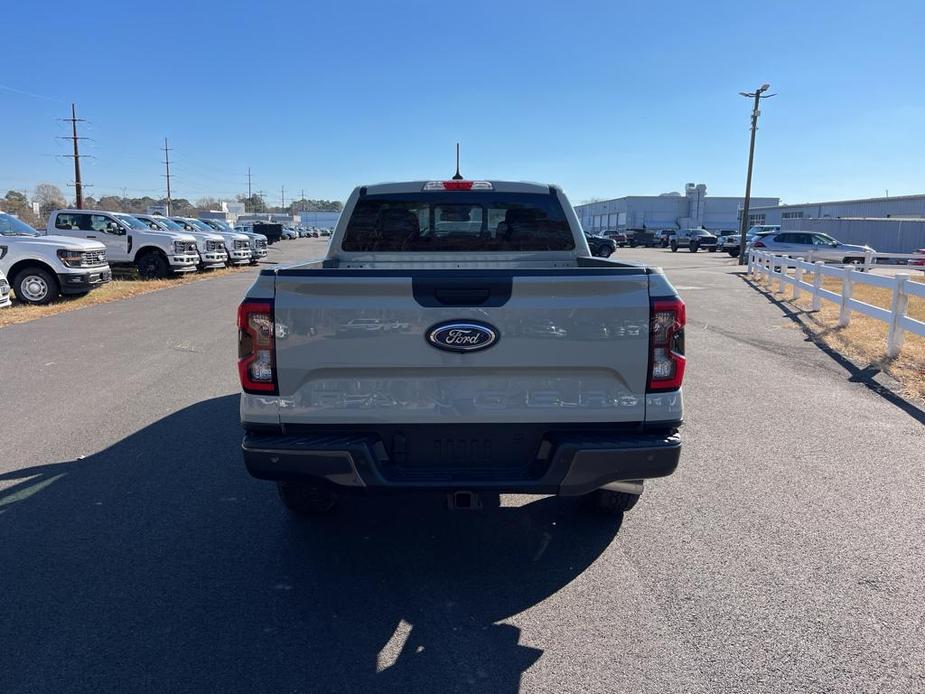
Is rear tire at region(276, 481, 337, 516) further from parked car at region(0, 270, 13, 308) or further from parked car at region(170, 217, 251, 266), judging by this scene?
parked car at region(170, 217, 251, 266)

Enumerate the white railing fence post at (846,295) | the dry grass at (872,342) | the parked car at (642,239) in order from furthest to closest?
1. the parked car at (642,239)
2. the white railing fence post at (846,295)
3. the dry grass at (872,342)

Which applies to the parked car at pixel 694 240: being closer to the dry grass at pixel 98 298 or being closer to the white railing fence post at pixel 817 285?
the dry grass at pixel 98 298

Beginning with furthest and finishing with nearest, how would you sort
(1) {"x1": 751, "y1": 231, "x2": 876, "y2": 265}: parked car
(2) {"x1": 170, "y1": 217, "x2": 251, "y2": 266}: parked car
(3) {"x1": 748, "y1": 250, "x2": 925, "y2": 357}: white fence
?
(1) {"x1": 751, "y1": 231, "x2": 876, "y2": 265}: parked car → (2) {"x1": 170, "y1": 217, "x2": 251, "y2": 266}: parked car → (3) {"x1": 748, "y1": 250, "x2": 925, "y2": 357}: white fence

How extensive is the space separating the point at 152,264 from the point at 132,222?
1.61m

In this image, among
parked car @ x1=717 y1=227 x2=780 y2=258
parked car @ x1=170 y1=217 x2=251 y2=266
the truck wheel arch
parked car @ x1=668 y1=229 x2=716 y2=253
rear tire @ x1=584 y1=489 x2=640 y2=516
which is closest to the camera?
rear tire @ x1=584 y1=489 x2=640 y2=516

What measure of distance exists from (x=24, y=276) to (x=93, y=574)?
13.4m

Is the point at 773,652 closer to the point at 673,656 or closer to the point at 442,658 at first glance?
the point at 673,656

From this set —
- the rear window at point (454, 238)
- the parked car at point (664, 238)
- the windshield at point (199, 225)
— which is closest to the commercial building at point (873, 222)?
the parked car at point (664, 238)

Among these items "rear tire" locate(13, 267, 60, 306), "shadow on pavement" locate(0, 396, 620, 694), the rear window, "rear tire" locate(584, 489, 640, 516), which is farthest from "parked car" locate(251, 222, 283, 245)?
"rear tire" locate(584, 489, 640, 516)

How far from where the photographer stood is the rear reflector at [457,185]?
5031mm

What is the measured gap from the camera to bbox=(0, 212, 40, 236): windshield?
15.2 m

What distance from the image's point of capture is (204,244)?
24.3 m

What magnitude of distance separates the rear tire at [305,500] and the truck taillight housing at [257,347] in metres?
1.07

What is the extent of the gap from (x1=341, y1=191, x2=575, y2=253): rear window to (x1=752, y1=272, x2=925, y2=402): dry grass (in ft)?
16.1
